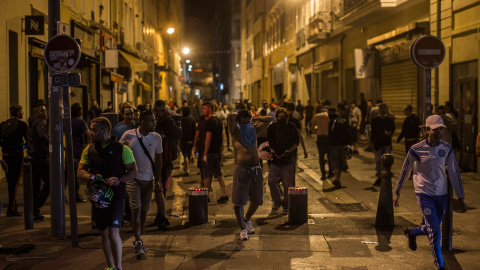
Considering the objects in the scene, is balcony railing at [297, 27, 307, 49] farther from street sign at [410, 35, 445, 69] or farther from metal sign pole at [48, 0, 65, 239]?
metal sign pole at [48, 0, 65, 239]

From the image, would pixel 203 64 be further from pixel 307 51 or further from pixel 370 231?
pixel 370 231

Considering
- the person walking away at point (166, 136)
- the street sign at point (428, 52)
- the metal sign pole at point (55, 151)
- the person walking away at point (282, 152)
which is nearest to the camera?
the metal sign pole at point (55, 151)

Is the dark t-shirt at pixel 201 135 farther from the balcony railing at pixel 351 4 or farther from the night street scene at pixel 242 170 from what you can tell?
the balcony railing at pixel 351 4

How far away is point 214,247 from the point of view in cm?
792

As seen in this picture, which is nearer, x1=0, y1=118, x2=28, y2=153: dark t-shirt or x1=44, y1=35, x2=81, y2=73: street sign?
x1=44, y1=35, x2=81, y2=73: street sign

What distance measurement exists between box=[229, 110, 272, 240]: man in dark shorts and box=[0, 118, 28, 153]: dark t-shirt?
12.1 ft

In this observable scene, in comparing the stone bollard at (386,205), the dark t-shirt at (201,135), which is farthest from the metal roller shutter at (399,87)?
the stone bollard at (386,205)

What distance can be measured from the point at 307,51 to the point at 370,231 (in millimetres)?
26022

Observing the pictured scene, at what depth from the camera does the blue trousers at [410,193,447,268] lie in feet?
21.4

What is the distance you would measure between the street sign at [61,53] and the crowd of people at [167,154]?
966mm

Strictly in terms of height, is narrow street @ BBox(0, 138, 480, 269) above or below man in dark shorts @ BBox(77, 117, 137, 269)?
below

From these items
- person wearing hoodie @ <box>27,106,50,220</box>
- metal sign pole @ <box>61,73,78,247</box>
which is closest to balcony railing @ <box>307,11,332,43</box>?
person wearing hoodie @ <box>27,106,50,220</box>

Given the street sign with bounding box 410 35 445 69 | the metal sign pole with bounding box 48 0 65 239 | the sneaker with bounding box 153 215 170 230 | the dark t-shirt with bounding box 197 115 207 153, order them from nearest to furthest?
1. the metal sign pole with bounding box 48 0 65 239
2. the sneaker with bounding box 153 215 170 230
3. the street sign with bounding box 410 35 445 69
4. the dark t-shirt with bounding box 197 115 207 153

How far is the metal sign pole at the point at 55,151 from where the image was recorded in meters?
8.36
